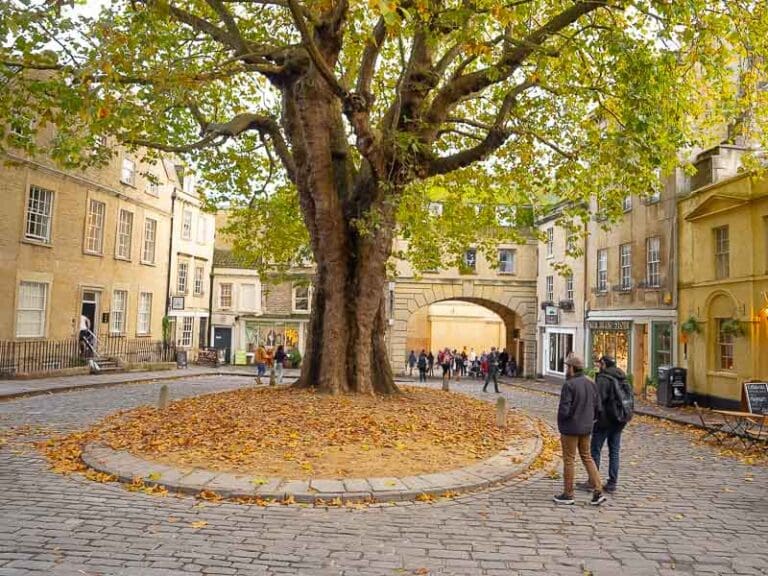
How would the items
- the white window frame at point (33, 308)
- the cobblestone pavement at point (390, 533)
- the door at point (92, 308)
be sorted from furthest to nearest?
1. the door at point (92, 308)
2. the white window frame at point (33, 308)
3. the cobblestone pavement at point (390, 533)

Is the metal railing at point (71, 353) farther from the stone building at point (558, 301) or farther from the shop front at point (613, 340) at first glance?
the shop front at point (613, 340)

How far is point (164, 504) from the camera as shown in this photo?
22.4 feet

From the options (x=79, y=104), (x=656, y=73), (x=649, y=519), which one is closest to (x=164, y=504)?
(x=649, y=519)

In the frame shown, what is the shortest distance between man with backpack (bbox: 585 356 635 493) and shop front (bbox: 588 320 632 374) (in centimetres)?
1706

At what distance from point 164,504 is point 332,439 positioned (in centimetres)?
334

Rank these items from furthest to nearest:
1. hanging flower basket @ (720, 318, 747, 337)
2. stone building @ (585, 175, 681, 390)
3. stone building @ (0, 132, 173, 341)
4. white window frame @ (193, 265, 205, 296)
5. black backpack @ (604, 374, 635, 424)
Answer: white window frame @ (193, 265, 205, 296)
stone building @ (585, 175, 681, 390)
stone building @ (0, 132, 173, 341)
hanging flower basket @ (720, 318, 747, 337)
black backpack @ (604, 374, 635, 424)

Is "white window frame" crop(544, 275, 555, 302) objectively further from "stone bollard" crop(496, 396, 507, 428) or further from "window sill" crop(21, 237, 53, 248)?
"window sill" crop(21, 237, 53, 248)

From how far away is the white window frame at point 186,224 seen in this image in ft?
112

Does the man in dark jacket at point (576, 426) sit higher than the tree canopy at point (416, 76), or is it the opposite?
the tree canopy at point (416, 76)

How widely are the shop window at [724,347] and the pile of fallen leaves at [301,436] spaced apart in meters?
9.37

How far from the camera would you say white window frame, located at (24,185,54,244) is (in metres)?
21.6

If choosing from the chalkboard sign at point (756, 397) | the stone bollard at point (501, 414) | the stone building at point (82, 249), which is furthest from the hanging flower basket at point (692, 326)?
the stone building at point (82, 249)

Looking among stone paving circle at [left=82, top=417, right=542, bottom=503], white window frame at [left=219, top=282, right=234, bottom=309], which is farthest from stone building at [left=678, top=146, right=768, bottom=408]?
white window frame at [left=219, top=282, right=234, bottom=309]

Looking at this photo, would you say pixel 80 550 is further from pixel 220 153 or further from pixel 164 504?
pixel 220 153
